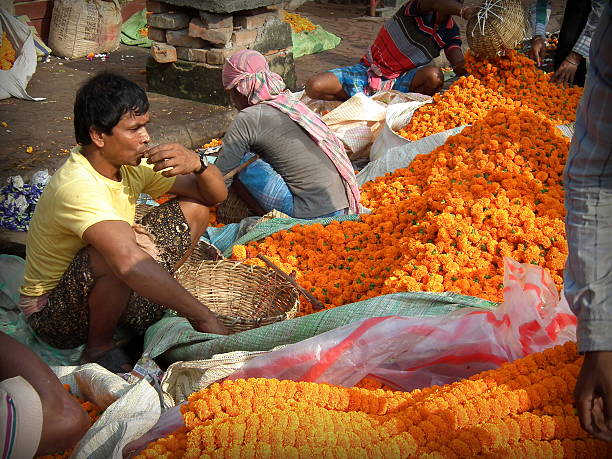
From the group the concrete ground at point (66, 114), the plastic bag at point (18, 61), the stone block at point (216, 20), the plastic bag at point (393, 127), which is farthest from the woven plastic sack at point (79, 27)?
the plastic bag at point (393, 127)

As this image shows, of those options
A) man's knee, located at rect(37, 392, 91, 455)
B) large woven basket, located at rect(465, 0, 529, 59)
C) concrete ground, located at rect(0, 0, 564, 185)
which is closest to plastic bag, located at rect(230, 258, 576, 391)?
man's knee, located at rect(37, 392, 91, 455)

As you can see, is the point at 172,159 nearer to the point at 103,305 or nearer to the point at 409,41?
the point at 103,305

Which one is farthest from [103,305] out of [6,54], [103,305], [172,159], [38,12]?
[38,12]

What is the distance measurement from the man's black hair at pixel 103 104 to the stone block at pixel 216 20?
3.08m

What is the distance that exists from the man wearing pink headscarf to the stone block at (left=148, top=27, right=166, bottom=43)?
221cm

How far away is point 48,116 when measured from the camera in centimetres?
527

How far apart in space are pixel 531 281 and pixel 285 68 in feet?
14.7

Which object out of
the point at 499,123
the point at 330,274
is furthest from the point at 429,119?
the point at 330,274

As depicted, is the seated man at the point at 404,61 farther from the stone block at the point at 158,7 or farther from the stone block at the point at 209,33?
the stone block at the point at 158,7

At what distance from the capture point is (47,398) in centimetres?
175

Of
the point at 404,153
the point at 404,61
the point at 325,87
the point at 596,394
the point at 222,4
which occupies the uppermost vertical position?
the point at 596,394

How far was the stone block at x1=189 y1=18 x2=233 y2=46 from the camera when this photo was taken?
550cm

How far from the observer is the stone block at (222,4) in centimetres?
534

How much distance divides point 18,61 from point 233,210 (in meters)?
3.02
